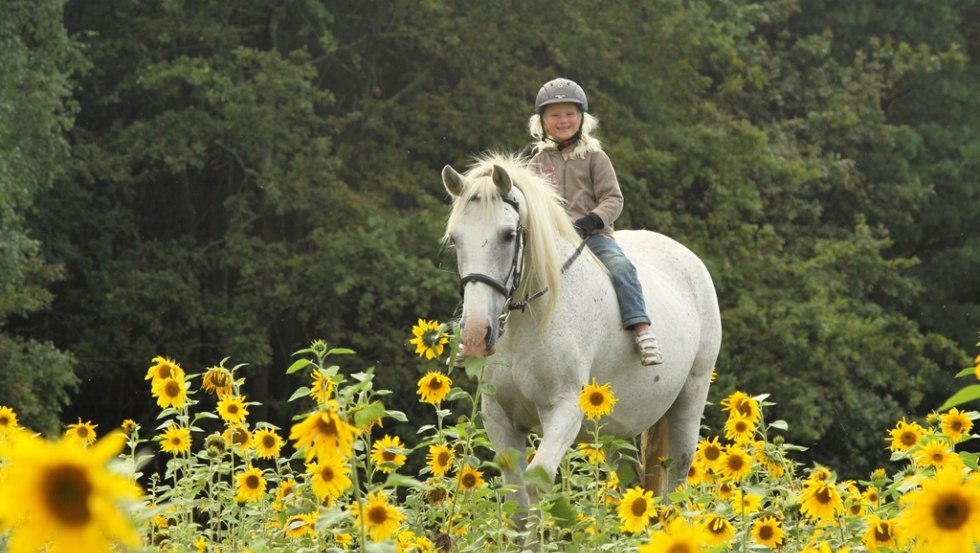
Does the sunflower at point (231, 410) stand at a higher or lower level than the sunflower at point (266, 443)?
higher

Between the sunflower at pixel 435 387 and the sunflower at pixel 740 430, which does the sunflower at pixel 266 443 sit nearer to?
the sunflower at pixel 435 387

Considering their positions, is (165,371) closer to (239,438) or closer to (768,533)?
(239,438)

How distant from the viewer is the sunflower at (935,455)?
469cm

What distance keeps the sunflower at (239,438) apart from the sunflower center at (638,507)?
1359 millimetres

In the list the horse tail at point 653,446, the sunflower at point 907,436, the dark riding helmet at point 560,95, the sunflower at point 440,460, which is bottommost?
the horse tail at point 653,446

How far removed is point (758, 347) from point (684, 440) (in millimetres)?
13007

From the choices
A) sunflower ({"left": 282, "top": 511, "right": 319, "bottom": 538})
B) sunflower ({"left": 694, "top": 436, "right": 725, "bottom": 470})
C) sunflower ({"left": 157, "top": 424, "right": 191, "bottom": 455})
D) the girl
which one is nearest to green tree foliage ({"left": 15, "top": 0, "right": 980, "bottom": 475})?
the girl

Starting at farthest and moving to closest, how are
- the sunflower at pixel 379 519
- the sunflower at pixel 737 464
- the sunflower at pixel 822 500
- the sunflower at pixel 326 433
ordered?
the sunflower at pixel 737 464 < the sunflower at pixel 822 500 < the sunflower at pixel 379 519 < the sunflower at pixel 326 433

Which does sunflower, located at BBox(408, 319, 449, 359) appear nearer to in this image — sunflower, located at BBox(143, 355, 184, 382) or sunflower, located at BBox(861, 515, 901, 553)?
sunflower, located at BBox(143, 355, 184, 382)

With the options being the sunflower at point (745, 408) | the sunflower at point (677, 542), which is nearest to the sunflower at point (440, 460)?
the sunflower at point (745, 408)

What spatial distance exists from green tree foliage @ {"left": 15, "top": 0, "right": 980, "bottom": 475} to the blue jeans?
12213 mm

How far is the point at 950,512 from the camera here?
2.38 m

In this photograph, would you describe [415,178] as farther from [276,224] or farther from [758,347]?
[758,347]

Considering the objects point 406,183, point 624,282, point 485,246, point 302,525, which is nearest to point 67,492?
point 302,525
